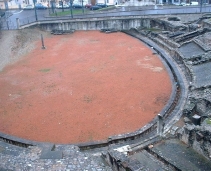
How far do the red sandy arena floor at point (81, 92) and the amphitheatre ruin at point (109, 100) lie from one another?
0.24ft

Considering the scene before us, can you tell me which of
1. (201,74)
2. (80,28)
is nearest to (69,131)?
(201,74)

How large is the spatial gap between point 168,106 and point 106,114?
4622mm

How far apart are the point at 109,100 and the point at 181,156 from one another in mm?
9411

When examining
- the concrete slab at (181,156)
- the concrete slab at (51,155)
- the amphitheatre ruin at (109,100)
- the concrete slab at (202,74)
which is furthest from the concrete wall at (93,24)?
the concrete slab at (51,155)

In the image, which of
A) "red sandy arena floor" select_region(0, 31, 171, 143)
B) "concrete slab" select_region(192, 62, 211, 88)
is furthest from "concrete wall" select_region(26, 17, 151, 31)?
"concrete slab" select_region(192, 62, 211, 88)

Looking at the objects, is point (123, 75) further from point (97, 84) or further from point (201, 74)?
point (201, 74)

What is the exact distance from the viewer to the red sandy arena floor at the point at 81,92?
19.1 meters

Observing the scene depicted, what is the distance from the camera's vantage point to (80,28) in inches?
1884

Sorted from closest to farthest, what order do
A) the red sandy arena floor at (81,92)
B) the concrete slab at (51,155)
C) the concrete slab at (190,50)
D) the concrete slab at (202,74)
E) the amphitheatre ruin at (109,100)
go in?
the amphitheatre ruin at (109,100) → the concrete slab at (51,155) → the red sandy arena floor at (81,92) → the concrete slab at (202,74) → the concrete slab at (190,50)

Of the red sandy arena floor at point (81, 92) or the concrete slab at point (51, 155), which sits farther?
the red sandy arena floor at point (81, 92)

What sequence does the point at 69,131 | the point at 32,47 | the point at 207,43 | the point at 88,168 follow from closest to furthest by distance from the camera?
the point at 88,168 → the point at 69,131 → the point at 207,43 → the point at 32,47

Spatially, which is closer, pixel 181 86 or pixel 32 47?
pixel 181 86

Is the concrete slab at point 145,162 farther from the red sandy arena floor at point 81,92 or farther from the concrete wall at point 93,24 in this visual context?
the concrete wall at point 93,24

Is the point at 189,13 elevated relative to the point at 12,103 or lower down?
elevated
